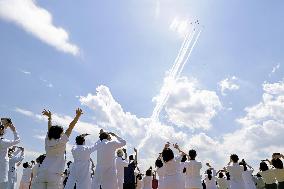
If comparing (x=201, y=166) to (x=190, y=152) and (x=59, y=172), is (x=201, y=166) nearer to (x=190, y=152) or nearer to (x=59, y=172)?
(x=190, y=152)

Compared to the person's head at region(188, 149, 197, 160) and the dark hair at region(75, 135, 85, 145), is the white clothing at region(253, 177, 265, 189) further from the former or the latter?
the dark hair at region(75, 135, 85, 145)

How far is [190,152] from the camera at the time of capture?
52.6 ft

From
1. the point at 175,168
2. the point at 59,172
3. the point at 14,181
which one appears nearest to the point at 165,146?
the point at 175,168

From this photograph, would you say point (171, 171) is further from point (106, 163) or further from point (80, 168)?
point (80, 168)

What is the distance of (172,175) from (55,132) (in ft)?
16.7

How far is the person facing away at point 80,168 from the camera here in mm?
13688

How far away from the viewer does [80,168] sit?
46.0ft

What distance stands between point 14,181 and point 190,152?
7968 mm

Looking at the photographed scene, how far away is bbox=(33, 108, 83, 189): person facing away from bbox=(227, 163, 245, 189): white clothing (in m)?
9.35

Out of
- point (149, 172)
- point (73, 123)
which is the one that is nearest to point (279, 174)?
point (73, 123)

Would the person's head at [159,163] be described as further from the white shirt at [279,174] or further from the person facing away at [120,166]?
the white shirt at [279,174]

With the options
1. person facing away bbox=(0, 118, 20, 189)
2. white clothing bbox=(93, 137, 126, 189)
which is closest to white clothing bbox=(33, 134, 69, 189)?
person facing away bbox=(0, 118, 20, 189)

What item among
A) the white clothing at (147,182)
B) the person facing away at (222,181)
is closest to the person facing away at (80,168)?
the white clothing at (147,182)

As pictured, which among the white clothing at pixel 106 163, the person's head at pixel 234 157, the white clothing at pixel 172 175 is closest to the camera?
the white clothing at pixel 106 163
